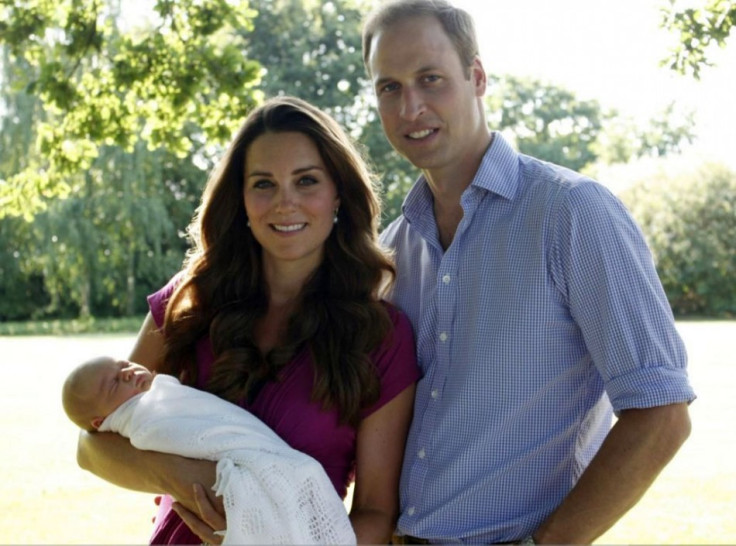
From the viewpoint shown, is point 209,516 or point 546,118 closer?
point 209,516

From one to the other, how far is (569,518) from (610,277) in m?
0.62

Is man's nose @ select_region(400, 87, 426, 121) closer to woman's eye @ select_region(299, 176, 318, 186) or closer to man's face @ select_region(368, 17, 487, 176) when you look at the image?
man's face @ select_region(368, 17, 487, 176)

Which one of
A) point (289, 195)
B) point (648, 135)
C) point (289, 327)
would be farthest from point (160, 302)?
point (648, 135)

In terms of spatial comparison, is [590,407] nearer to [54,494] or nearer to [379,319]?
[379,319]

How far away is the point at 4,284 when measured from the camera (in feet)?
113

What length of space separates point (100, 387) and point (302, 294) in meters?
0.67

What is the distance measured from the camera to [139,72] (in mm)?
7020

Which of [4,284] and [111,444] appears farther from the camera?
[4,284]

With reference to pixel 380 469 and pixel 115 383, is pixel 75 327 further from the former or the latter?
pixel 380 469

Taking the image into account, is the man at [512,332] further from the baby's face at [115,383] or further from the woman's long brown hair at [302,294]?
the baby's face at [115,383]

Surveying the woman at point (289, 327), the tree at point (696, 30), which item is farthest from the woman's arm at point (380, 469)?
the tree at point (696, 30)

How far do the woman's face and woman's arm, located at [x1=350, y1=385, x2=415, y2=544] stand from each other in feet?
1.86

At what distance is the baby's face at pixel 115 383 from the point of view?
294 cm

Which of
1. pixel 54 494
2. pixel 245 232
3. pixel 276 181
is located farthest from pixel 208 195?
pixel 54 494
